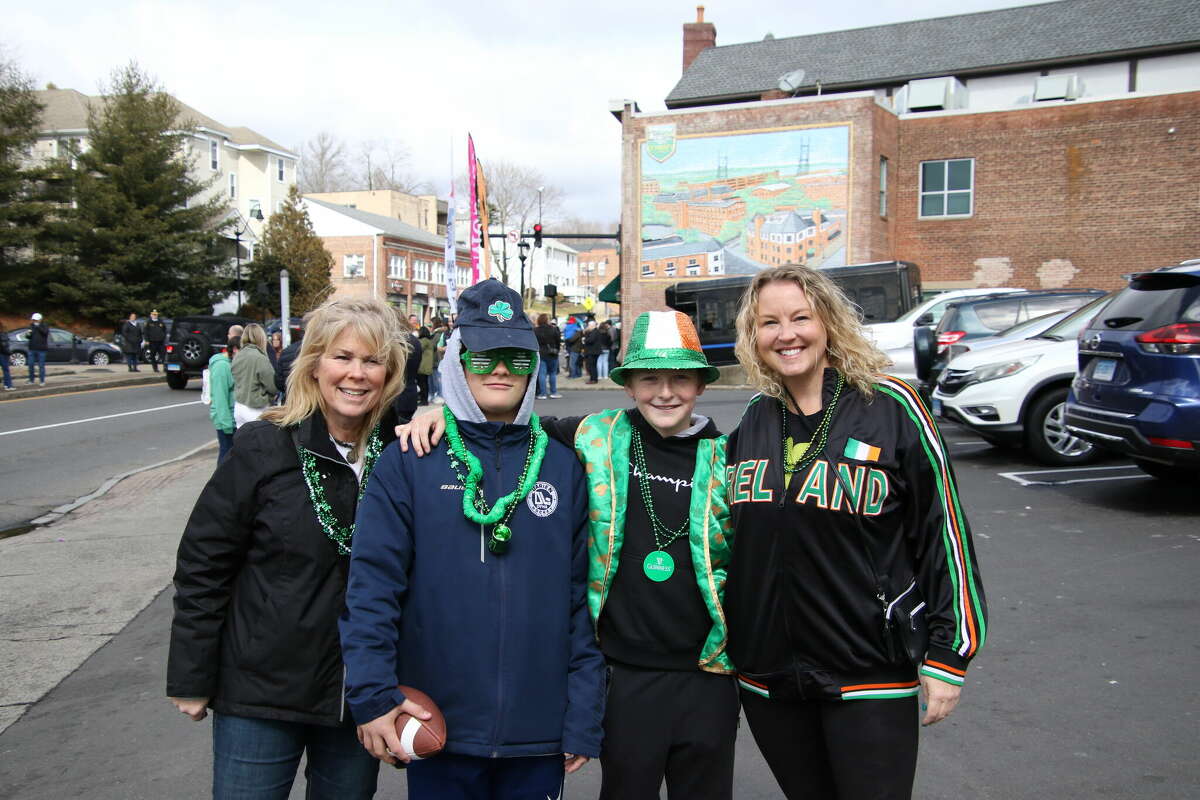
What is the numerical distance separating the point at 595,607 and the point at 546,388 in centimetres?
1987

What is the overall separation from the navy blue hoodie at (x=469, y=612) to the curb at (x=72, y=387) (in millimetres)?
21976

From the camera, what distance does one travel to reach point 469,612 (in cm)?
227

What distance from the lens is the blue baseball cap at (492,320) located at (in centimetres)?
238

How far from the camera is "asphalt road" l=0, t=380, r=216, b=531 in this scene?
10.4 m

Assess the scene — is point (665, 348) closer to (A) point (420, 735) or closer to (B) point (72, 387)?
(A) point (420, 735)

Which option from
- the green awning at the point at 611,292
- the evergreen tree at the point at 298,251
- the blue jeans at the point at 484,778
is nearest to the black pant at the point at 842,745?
the blue jeans at the point at 484,778

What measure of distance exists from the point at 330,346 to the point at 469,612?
2.88 feet

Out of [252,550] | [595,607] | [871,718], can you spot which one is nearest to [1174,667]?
[871,718]

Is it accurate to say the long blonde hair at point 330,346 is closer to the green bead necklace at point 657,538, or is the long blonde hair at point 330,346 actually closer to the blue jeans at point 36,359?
the green bead necklace at point 657,538

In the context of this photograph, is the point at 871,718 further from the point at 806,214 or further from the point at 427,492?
the point at 806,214

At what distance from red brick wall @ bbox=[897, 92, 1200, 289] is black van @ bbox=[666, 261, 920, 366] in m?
8.78

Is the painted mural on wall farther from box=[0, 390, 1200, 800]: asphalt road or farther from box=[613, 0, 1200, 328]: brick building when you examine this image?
box=[0, 390, 1200, 800]: asphalt road

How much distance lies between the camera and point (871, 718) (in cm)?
235

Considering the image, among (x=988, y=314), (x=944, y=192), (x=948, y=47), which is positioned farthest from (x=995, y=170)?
(x=988, y=314)
